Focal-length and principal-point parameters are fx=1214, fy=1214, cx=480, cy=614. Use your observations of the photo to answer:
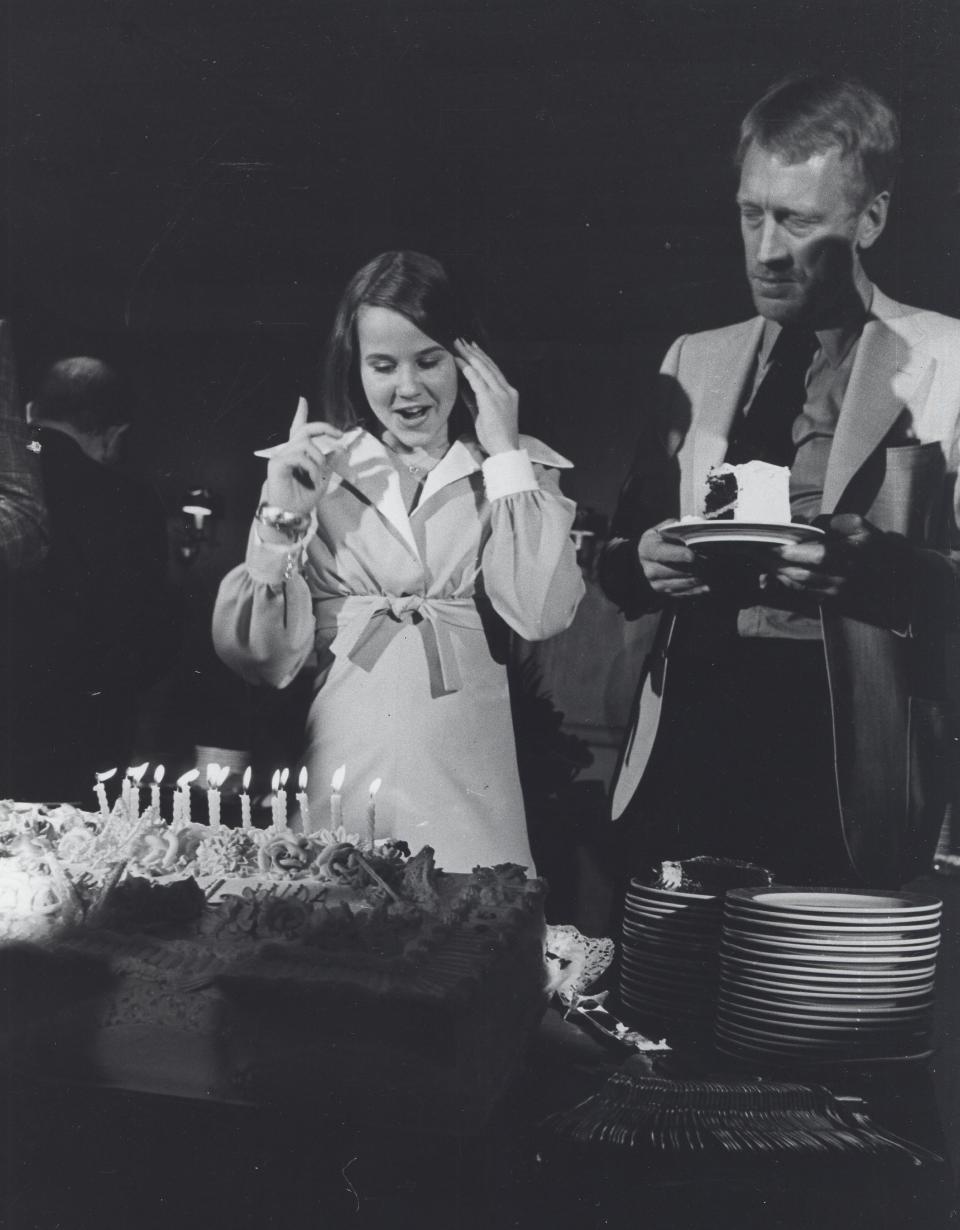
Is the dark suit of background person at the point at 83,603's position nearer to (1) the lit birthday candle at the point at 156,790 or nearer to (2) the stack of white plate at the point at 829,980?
(1) the lit birthday candle at the point at 156,790

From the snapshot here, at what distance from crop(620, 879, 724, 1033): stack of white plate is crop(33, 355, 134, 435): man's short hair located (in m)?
2.26

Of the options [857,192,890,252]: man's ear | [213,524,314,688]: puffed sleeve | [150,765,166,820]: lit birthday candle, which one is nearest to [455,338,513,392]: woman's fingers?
[213,524,314,688]: puffed sleeve

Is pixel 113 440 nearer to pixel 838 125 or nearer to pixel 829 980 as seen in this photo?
pixel 838 125

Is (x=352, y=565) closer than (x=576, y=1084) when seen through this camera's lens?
No

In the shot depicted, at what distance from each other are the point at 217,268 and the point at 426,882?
2.07 meters

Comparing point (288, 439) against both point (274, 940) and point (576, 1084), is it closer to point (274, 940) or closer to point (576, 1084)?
point (274, 940)

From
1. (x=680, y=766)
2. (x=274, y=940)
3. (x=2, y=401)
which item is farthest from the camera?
(x=2, y=401)

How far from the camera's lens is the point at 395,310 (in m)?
3.74

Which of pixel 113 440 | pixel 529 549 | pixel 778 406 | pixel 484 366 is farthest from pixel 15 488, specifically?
pixel 778 406

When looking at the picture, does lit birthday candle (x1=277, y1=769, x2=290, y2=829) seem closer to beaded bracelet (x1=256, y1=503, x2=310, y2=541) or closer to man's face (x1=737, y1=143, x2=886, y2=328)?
beaded bracelet (x1=256, y1=503, x2=310, y2=541)

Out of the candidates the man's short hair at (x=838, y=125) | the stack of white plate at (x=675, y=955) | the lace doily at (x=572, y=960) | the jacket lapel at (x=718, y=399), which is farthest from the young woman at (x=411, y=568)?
the man's short hair at (x=838, y=125)

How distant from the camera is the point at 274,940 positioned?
2875 millimetres

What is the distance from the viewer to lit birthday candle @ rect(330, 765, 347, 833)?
3451mm

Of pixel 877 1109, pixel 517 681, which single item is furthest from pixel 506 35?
pixel 877 1109
